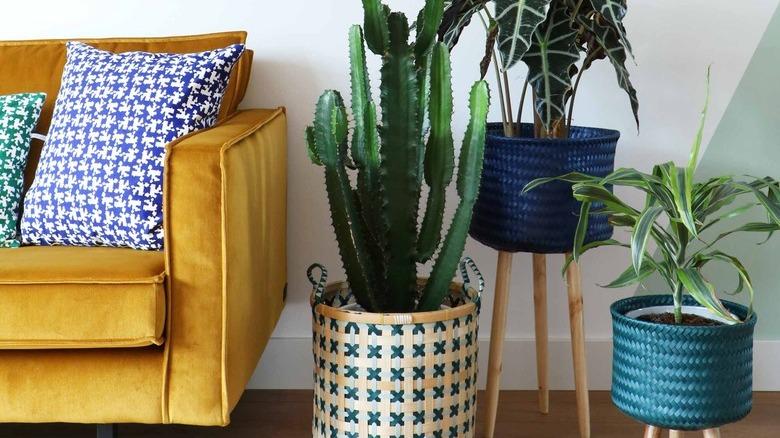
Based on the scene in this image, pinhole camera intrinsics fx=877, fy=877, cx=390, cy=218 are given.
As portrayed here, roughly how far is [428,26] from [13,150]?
94 centimetres

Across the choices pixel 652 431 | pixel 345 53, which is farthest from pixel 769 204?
pixel 345 53

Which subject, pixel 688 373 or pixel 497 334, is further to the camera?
pixel 497 334

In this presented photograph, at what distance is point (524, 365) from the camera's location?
233 cm

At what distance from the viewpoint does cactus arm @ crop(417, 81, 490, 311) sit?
5.56 feet

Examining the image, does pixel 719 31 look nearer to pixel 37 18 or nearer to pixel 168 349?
pixel 168 349

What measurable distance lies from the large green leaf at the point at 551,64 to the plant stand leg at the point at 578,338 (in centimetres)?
37

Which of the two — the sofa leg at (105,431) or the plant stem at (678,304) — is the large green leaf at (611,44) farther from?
the sofa leg at (105,431)

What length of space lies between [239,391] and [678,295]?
32.1 inches

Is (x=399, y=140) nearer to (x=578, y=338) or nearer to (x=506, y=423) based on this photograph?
(x=578, y=338)

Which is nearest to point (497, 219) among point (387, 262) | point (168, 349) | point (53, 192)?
point (387, 262)

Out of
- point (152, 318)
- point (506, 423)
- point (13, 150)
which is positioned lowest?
point (506, 423)

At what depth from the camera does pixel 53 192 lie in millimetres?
1777

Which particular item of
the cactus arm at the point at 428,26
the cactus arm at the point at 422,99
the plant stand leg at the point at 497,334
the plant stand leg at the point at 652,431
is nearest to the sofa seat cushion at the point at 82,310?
the cactus arm at the point at 422,99

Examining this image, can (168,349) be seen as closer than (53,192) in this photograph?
Yes
